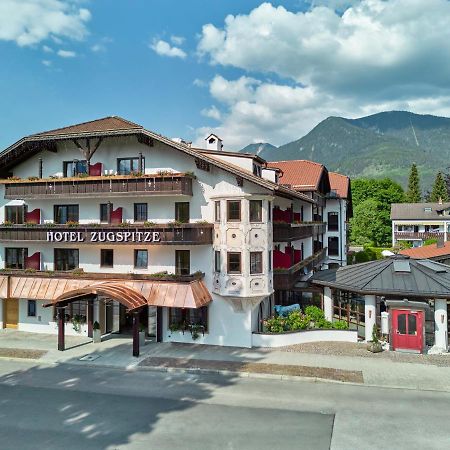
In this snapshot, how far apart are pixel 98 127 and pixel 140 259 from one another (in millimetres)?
8919

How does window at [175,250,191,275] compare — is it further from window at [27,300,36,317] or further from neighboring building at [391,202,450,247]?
neighboring building at [391,202,450,247]

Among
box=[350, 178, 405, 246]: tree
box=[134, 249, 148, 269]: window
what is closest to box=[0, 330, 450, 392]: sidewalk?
box=[134, 249, 148, 269]: window

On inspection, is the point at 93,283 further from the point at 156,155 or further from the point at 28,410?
the point at 28,410

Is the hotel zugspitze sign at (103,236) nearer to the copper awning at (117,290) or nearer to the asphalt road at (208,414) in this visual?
the copper awning at (117,290)

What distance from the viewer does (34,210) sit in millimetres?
30281

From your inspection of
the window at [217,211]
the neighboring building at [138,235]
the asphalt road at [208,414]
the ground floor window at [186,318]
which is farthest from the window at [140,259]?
the asphalt road at [208,414]

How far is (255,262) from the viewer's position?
2573cm

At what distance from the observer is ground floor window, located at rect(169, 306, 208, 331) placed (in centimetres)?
2658

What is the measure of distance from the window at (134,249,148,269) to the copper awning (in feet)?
5.07

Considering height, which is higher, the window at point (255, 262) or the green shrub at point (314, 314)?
the window at point (255, 262)

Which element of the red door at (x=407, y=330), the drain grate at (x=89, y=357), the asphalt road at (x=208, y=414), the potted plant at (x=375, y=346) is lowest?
the asphalt road at (x=208, y=414)

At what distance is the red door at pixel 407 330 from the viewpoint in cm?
2388

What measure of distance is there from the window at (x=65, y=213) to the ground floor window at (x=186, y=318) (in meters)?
9.40

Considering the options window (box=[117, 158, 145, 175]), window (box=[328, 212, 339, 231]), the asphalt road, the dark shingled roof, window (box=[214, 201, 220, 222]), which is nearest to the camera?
the asphalt road
